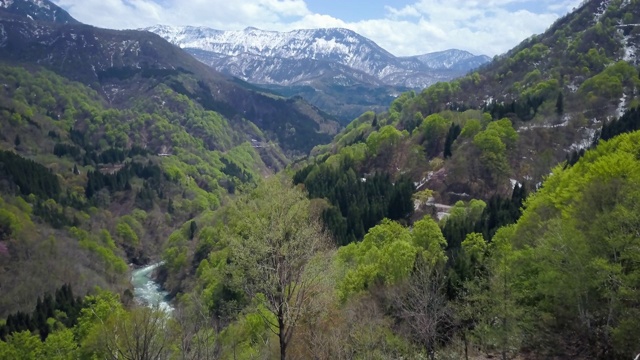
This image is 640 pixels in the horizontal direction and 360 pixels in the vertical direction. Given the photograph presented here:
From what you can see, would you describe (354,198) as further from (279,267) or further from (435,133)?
(279,267)

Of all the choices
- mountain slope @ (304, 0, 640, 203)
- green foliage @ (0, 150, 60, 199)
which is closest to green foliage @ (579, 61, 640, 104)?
mountain slope @ (304, 0, 640, 203)

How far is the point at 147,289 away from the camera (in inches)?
4183

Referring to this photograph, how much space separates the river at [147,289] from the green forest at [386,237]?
2.26 meters

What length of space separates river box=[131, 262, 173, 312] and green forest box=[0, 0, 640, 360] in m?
2.26

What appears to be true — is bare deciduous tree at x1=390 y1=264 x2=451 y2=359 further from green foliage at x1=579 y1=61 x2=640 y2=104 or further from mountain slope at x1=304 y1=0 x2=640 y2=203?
green foliage at x1=579 y1=61 x2=640 y2=104

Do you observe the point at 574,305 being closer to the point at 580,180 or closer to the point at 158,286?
the point at 580,180

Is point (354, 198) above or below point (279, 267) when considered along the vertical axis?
below

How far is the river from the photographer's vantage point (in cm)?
9431

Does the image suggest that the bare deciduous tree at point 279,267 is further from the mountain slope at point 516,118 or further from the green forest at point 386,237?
the mountain slope at point 516,118

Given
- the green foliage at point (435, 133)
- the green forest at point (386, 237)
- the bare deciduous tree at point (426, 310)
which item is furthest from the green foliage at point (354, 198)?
the bare deciduous tree at point (426, 310)

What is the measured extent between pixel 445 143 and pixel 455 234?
169ft

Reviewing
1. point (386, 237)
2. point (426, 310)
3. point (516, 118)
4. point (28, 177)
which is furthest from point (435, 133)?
point (28, 177)

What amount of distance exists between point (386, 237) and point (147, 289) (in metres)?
70.6

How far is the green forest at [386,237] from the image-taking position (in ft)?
80.2
